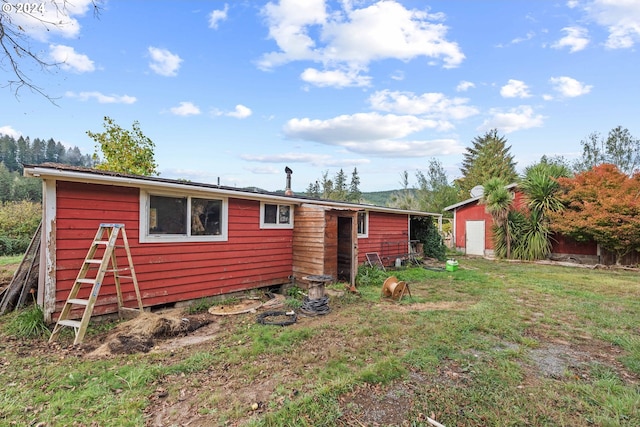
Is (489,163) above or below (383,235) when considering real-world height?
above

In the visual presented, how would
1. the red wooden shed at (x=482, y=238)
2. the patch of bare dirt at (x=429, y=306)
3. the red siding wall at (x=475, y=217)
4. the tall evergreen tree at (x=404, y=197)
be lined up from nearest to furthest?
1. the patch of bare dirt at (x=429, y=306)
2. the red wooden shed at (x=482, y=238)
3. the red siding wall at (x=475, y=217)
4. the tall evergreen tree at (x=404, y=197)

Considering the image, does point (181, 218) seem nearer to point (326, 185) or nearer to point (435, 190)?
point (435, 190)

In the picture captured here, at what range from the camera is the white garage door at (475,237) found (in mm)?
15409

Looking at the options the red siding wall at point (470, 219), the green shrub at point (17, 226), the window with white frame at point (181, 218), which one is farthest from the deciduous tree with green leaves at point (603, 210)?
the green shrub at point (17, 226)

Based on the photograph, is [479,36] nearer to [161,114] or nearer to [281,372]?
[281,372]

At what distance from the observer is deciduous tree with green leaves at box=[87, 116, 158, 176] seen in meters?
15.1

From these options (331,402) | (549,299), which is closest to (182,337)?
(331,402)

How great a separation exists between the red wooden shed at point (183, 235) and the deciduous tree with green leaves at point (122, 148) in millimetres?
12422

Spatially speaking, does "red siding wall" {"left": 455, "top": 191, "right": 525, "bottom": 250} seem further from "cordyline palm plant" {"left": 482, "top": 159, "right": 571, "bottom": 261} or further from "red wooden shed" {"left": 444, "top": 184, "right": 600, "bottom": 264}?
"cordyline palm plant" {"left": 482, "top": 159, "right": 571, "bottom": 261}

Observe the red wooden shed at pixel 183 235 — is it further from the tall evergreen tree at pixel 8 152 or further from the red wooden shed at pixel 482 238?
the tall evergreen tree at pixel 8 152

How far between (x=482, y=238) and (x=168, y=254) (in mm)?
15448

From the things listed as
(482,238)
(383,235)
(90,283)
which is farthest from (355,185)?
(90,283)

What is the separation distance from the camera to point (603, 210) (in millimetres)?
10562

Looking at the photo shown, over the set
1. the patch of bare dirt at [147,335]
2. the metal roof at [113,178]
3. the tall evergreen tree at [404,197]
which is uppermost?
the tall evergreen tree at [404,197]
